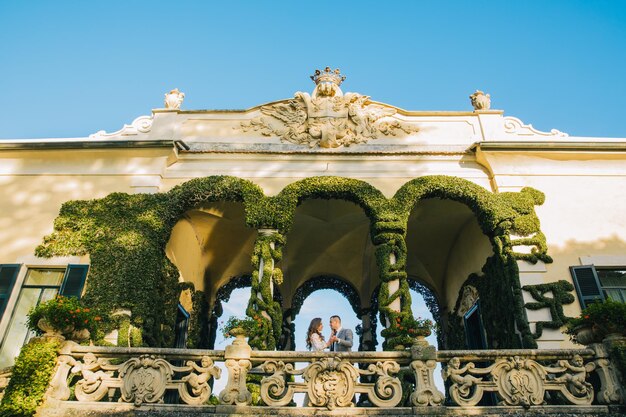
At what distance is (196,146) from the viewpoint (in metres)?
12.9

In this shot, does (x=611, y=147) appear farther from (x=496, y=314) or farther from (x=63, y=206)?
(x=63, y=206)

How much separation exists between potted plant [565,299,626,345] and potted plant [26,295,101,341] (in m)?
8.14

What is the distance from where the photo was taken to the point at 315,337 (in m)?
8.70

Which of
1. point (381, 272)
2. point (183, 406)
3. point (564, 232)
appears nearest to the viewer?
point (183, 406)

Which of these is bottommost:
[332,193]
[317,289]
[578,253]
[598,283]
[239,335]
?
[239,335]

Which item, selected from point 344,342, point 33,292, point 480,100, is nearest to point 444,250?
point 480,100

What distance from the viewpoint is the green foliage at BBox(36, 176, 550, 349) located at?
10148mm

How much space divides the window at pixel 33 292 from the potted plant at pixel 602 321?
9980mm

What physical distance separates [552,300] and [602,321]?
2.92m

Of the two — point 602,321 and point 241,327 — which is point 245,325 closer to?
point 241,327

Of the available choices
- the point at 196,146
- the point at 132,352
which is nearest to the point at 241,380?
the point at 132,352

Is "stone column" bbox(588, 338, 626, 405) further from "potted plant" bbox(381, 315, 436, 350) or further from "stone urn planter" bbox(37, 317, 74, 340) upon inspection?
"stone urn planter" bbox(37, 317, 74, 340)

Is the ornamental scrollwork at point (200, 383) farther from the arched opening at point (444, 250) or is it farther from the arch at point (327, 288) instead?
the arch at point (327, 288)

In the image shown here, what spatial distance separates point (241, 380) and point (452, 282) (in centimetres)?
957
